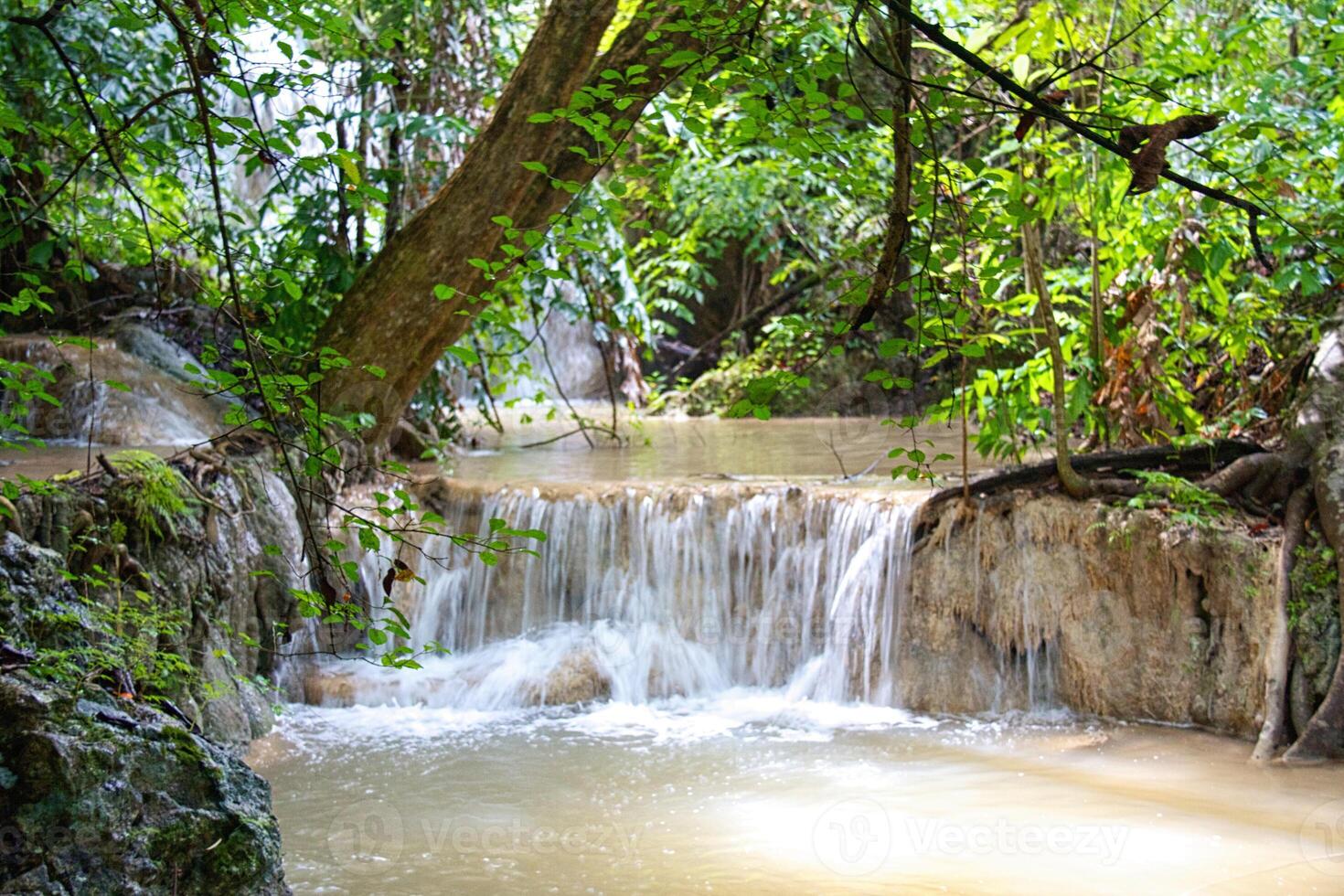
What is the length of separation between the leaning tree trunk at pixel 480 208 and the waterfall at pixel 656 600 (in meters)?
1.14

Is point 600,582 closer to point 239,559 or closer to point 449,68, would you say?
point 239,559

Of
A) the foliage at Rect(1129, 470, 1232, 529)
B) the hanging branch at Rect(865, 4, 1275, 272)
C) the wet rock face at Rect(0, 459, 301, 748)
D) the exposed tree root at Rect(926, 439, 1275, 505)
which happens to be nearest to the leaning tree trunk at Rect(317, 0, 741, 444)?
the wet rock face at Rect(0, 459, 301, 748)

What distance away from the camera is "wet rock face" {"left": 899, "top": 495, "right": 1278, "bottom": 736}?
19.7 feet

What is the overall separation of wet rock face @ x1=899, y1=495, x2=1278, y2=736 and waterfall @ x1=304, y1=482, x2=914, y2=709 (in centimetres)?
29

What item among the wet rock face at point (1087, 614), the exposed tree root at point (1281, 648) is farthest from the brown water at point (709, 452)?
the exposed tree root at point (1281, 648)

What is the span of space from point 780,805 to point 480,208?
3.96 m

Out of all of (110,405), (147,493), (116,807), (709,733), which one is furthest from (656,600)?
(116,807)

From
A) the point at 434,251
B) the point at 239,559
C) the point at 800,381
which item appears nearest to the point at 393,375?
the point at 434,251

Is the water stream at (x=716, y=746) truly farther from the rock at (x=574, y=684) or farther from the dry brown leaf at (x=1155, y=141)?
the dry brown leaf at (x=1155, y=141)

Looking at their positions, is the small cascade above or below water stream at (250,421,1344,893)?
above

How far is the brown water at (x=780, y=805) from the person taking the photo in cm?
428

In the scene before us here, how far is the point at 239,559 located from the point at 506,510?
190cm

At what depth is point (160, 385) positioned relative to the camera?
27.9 ft

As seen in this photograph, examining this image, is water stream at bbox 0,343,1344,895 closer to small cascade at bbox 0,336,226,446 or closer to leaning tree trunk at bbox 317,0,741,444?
small cascade at bbox 0,336,226,446
